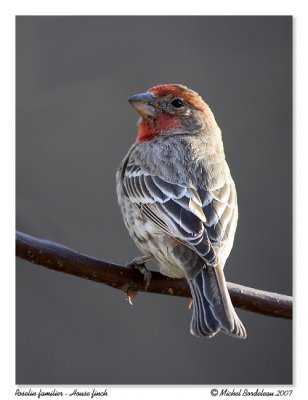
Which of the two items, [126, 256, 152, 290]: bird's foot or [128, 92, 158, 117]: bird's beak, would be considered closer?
[126, 256, 152, 290]: bird's foot

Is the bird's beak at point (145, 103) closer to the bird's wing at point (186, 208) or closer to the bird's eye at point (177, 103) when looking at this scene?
the bird's eye at point (177, 103)

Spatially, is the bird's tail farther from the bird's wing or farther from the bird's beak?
the bird's beak

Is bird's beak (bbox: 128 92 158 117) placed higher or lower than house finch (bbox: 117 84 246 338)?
higher

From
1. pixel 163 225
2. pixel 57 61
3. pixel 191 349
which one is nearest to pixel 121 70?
pixel 57 61

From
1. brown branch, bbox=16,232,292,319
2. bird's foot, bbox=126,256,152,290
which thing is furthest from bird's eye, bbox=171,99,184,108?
brown branch, bbox=16,232,292,319

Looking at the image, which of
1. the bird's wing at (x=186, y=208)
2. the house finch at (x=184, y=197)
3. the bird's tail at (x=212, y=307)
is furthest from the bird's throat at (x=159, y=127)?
the bird's tail at (x=212, y=307)

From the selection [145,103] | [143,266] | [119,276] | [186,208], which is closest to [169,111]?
[145,103]
